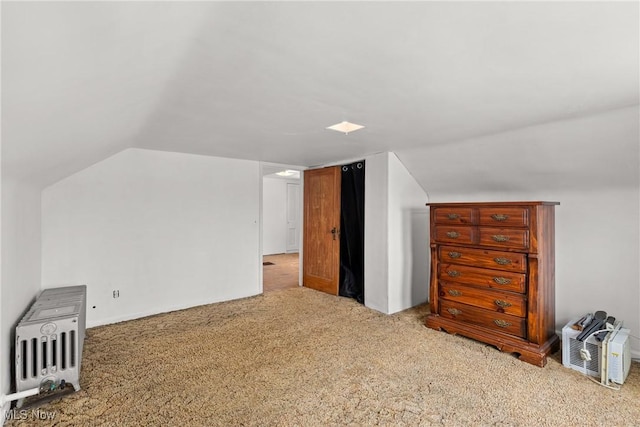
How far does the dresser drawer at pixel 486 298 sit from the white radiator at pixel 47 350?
3274mm

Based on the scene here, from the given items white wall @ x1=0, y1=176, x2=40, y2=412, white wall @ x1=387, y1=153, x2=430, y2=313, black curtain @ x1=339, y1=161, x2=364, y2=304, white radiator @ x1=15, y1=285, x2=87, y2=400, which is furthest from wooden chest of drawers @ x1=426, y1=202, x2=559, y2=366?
white wall @ x1=0, y1=176, x2=40, y2=412

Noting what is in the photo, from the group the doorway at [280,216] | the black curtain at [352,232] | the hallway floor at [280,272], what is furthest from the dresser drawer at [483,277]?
the doorway at [280,216]

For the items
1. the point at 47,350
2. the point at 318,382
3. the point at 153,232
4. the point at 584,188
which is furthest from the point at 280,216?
the point at 584,188

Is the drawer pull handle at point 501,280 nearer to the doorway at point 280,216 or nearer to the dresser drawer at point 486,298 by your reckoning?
the dresser drawer at point 486,298

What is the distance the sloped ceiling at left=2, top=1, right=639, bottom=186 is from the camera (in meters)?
1.01

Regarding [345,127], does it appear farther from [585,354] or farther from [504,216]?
[585,354]

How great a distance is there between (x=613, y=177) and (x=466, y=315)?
1775mm

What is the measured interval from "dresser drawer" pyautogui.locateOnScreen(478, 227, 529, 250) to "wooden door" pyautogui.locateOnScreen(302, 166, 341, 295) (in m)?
2.11

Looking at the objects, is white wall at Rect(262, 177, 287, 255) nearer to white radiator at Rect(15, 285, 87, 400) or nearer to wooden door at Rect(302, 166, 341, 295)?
wooden door at Rect(302, 166, 341, 295)

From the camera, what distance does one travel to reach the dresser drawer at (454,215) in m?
3.08

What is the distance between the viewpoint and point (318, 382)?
231 cm

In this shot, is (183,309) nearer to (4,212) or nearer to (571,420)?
(4,212)

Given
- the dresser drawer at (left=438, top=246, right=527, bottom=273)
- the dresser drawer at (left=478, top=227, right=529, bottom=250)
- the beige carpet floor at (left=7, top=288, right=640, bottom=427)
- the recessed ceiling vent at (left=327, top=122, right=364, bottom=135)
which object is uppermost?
the recessed ceiling vent at (left=327, top=122, right=364, bottom=135)

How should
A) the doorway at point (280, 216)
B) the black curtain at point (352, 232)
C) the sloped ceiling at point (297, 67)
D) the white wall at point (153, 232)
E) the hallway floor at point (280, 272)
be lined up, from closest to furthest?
1. the sloped ceiling at point (297, 67)
2. the white wall at point (153, 232)
3. the black curtain at point (352, 232)
4. the hallway floor at point (280, 272)
5. the doorway at point (280, 216)
